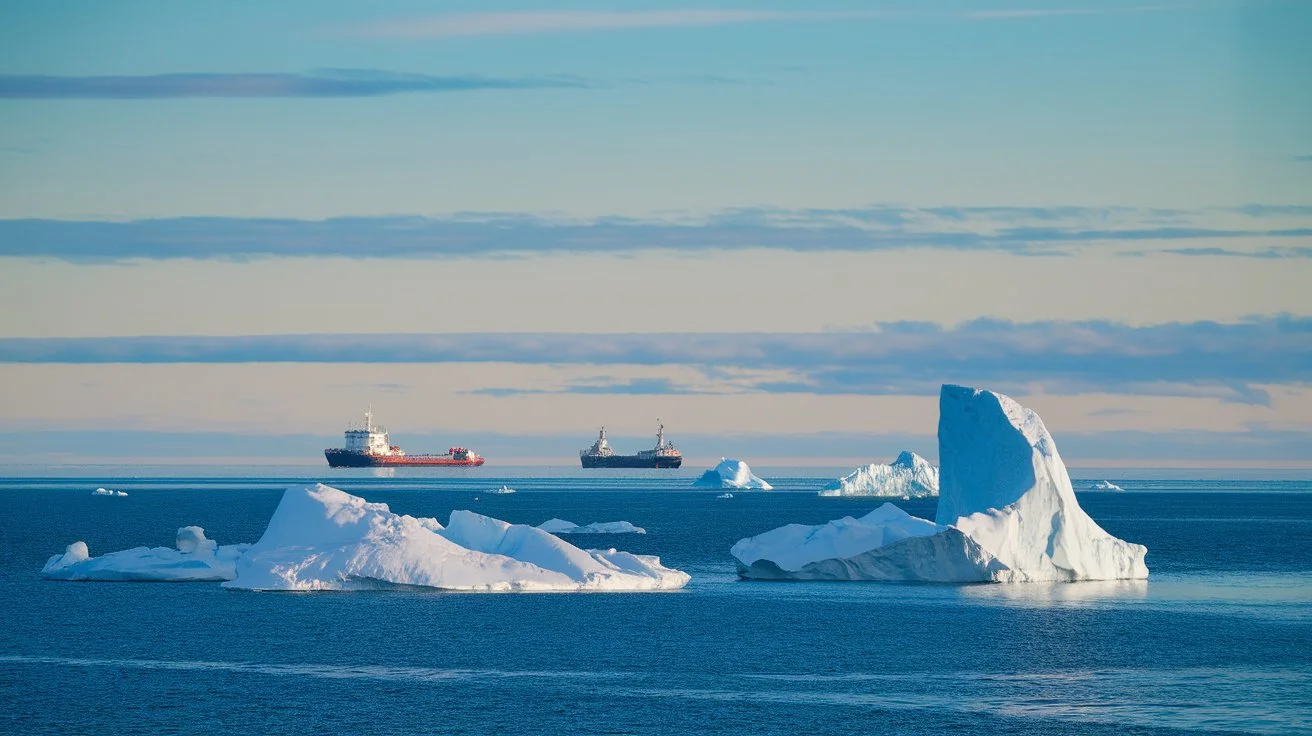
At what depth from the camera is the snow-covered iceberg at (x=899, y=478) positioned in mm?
128375

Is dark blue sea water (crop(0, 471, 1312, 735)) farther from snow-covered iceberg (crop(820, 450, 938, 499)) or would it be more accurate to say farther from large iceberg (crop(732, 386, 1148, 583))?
snow-covered iceberg (crop(820, 450, 938, 499))

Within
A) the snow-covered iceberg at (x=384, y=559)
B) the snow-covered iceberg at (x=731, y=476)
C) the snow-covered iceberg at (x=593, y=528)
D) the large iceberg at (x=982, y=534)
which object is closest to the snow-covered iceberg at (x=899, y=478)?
the snow-covered iceberg at (x=731, y=476)

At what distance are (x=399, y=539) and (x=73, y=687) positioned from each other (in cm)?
1602

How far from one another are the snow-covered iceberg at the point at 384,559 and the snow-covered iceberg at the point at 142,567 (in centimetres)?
354

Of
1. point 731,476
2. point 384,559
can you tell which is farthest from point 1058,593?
point 731,476

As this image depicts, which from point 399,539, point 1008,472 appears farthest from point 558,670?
point 1008,472

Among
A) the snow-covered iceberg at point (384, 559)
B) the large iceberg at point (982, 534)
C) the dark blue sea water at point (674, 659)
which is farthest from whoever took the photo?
the large iceberg at point (982, 534)

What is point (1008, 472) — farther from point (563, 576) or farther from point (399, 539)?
point (399, 539)

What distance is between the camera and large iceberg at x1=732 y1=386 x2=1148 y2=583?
4616cm

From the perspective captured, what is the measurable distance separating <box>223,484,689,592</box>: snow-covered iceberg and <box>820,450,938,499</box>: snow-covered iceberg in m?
84.0

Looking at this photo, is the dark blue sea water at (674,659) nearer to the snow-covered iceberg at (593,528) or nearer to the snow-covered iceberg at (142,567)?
the snow-covered iceberg at (142,567)

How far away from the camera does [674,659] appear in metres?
32.4

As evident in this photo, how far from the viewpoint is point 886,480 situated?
429ft

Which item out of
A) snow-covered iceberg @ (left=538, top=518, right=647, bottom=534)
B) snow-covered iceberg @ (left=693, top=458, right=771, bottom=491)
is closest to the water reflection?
snow-covered iceberg @ (left=538, top=518, right=647, bottom=534)
